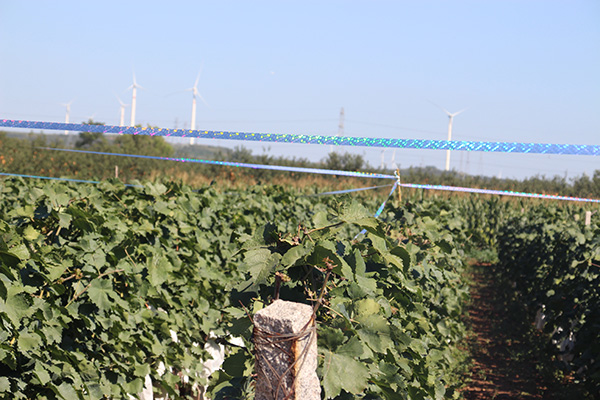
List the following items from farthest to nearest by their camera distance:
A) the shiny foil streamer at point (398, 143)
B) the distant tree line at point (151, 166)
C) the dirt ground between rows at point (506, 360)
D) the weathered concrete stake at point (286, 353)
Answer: the distant tree line at point (151, 166) < the dirt ground between rows at point (506, 360) < the shiny foil streamer at point (398, 143) < the weathered concrete stake at point (286, 353)

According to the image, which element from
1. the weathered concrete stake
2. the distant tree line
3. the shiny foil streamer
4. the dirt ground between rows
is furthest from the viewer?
the distant tree line

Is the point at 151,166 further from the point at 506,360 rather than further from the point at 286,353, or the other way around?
the point at 286,353

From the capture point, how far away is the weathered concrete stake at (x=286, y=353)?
1.56 metres

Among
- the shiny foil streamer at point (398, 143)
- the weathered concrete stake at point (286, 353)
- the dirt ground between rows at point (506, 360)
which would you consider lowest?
the dirt ground between rows at point (506, 360)

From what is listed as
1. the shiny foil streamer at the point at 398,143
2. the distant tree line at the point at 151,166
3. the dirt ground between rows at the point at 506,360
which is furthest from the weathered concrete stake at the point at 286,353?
the distant tree line at the point at 151,166

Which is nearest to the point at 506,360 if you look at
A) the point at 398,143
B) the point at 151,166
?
the point at 398,143

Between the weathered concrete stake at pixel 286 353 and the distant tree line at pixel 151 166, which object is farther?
the distant tree line at pixel 151 166

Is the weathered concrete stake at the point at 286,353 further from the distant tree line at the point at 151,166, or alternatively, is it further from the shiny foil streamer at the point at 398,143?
the distant tree line at the point at 151,166

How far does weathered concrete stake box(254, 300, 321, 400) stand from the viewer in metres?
1.56

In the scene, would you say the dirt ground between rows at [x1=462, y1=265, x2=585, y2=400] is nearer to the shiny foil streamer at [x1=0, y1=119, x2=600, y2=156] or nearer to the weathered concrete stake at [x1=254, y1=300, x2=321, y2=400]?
the shiny foil streamer at [x1=0, y1=119, x2=600, y2=156]

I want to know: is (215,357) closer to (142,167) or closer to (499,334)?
(499,334)

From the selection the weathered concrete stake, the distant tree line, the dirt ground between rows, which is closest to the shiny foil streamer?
the weathered concrete stake

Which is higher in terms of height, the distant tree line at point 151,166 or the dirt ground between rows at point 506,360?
the distant tree line at point 151,166

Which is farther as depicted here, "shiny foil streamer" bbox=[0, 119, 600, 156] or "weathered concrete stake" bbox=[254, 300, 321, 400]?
"shiny foil streamer" bbox=[0, 119, 600, 156]
